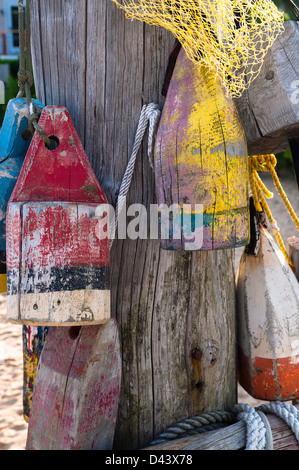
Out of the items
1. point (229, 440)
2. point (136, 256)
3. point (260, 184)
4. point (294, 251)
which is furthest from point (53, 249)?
point (294, 251)

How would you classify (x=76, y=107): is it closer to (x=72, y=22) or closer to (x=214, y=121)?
(x=72, y=22)

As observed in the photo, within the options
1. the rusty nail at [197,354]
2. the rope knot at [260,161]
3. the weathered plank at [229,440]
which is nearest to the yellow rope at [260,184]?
the rope knot at [260,161]

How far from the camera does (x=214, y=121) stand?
4.22ft

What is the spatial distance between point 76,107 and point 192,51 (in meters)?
0.44

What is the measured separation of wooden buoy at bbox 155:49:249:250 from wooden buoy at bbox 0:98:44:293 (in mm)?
440

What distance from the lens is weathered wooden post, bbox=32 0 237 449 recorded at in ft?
4.75

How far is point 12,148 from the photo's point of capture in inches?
57.5

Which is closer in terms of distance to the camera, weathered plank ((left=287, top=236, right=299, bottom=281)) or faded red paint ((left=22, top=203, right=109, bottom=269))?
faded red paint ((left=22, top=203, right=109, bottom=269))

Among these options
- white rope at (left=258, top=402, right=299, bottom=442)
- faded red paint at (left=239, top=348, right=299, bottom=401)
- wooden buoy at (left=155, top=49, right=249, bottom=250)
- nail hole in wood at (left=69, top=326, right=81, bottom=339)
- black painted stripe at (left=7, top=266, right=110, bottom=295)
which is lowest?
white rope at (left=258, top=402, right=299, bottom=442)

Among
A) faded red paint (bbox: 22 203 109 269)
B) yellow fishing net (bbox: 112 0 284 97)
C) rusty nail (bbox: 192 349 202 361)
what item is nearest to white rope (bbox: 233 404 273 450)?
rusty nail (bbox: 192 349 202 361)

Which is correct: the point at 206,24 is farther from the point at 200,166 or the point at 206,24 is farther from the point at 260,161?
the point at 260,161

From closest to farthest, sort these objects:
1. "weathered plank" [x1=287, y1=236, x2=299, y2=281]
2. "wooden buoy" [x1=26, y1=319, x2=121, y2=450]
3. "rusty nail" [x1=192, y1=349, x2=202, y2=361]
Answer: "wooden buoy" [x1=26, y1=319, x2=121, y2=450], "rusty nail" [x1=192, y1=349, x2=202, y2=361], "weathered plank" [x1=287, y1=236, x2=299, y2=281]

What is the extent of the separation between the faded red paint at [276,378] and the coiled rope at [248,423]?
5 centimetres

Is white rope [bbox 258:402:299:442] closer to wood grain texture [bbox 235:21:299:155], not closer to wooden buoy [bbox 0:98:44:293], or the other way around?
wood grain texture [bbox 235:21:299:155]
